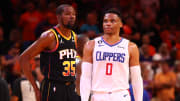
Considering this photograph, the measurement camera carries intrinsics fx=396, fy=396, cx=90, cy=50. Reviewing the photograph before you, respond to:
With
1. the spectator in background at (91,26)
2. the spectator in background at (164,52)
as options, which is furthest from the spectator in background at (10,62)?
the spectator in background at (164,52)

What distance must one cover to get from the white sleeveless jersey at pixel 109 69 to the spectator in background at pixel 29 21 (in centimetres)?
649

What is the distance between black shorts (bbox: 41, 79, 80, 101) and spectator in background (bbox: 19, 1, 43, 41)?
18.6 ft

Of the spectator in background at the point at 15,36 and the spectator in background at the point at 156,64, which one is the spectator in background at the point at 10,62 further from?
the spectator in background at the point at 156,64

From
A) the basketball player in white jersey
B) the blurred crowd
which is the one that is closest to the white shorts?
the basketball player in white jersey

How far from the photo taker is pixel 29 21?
1122 cm

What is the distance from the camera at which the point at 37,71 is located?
8.02 meters

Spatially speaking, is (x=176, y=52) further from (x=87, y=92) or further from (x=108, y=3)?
(x=87, y=92)

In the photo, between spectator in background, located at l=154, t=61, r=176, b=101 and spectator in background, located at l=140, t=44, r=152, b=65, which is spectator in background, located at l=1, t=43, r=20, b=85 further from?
spectator in background, located at l=154, t=61, r=176, b=101

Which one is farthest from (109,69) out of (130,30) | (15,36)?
(130,30)

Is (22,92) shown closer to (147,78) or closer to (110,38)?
(110,38)

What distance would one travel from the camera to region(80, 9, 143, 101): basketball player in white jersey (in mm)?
4797

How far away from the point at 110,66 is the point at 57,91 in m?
1.08

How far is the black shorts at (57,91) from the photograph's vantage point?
5.54m

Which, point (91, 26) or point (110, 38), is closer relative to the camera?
point (110, 38)
